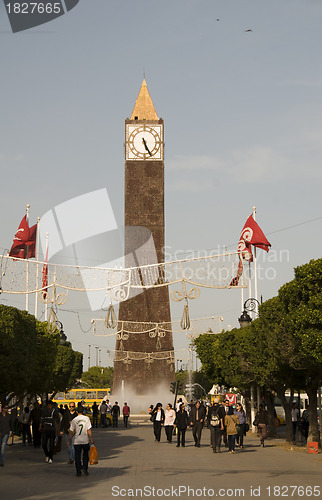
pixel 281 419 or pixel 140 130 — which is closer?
pixel 281 419

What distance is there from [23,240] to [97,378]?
13043cm

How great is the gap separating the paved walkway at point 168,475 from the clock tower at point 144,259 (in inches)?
1878

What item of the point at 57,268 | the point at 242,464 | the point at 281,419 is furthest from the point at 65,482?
the point at 281,419

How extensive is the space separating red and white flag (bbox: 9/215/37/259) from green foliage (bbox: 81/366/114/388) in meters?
123

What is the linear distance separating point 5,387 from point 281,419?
2943 centimetres

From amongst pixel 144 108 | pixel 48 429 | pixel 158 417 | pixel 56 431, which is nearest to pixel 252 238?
pixel 158 417

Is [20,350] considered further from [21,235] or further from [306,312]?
[21,235]

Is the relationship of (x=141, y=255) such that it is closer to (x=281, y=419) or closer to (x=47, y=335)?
(x=281, y=419)

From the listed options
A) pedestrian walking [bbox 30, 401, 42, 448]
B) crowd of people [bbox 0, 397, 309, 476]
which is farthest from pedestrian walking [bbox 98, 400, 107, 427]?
pedestrian walking [bbox 30, 401, 42, 448]

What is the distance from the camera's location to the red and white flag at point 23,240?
41.2 m

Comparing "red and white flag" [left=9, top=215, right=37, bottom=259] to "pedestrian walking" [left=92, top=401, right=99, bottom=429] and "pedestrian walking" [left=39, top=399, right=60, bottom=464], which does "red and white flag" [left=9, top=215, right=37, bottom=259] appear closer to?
"pedestrian walking" [left=92, top=401, right=99, bottom=429]

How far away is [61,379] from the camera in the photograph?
58.1 metres

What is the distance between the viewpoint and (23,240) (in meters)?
41.2

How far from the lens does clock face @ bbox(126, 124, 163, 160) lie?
75.8m
